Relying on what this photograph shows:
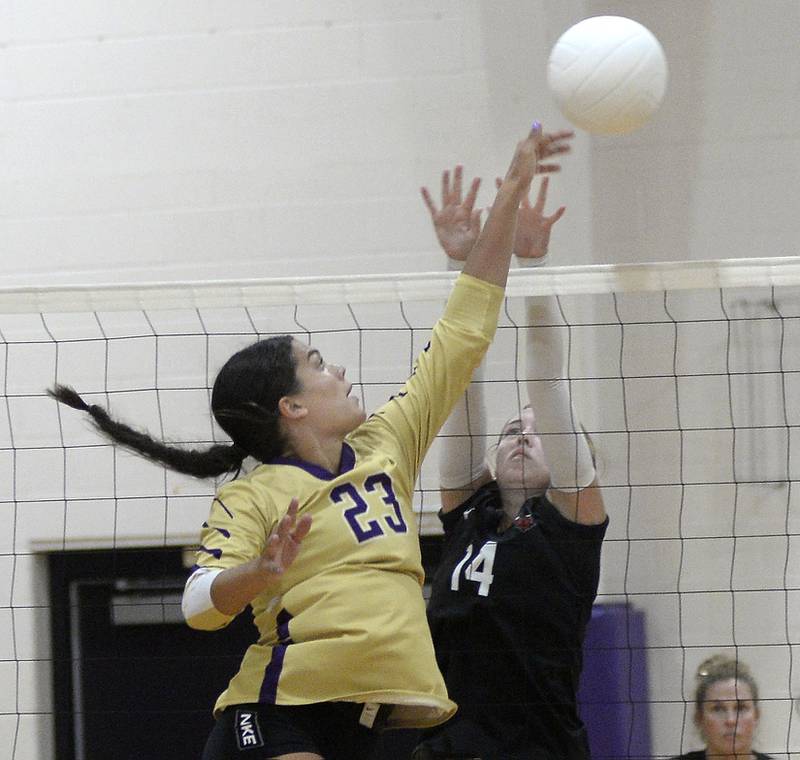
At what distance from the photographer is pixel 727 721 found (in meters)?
3.68

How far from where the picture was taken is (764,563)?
13.5 ft

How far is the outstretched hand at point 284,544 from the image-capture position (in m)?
2.16

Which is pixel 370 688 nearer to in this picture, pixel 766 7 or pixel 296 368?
pixel 296 368

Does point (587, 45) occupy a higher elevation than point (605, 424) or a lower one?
higher

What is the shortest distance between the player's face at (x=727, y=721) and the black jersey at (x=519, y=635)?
85 cm

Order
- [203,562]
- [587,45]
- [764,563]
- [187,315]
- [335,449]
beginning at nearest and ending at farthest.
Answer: [203,562], [335,449], [587,45], [764,563], [187,315]

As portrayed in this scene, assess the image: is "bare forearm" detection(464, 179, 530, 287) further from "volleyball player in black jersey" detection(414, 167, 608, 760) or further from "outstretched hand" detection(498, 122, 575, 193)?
"volleyball player in black jersey" detection(414, 167, 608, 760)

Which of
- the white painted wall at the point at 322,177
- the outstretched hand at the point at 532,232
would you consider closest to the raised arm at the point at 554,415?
the outstretched hand at the point at 532,232

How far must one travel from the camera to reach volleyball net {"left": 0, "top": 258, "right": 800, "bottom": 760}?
4117mm

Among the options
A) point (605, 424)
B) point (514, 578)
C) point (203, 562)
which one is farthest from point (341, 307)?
point (203, 562)

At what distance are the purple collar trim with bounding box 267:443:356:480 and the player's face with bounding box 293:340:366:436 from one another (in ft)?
0.15

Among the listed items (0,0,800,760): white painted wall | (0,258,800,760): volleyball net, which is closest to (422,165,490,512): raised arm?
(0,258,800,760): volleyball net

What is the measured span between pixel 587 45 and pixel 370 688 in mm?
1477

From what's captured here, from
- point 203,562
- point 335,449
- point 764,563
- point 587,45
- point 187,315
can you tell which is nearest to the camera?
point 203,562
